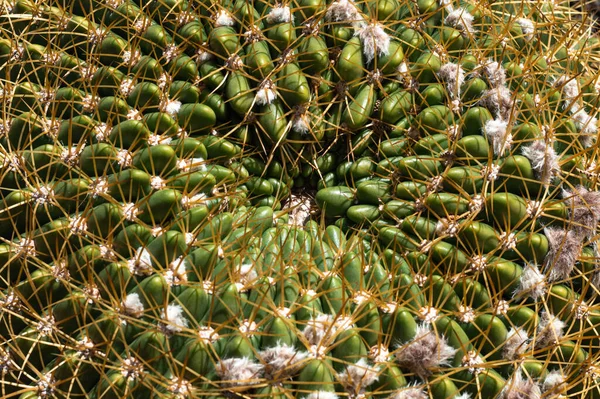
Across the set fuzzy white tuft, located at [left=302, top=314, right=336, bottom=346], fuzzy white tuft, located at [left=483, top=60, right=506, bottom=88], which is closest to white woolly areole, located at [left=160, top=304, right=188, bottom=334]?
fuzzy white tuft, located at [left=302, top=314, right=336, bottom=346]

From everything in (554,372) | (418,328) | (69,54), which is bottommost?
(554,372)

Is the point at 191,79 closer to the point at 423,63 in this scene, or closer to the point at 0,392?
the point at 423,63

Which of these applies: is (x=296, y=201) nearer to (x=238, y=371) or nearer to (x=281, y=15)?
(x=281, y=15)

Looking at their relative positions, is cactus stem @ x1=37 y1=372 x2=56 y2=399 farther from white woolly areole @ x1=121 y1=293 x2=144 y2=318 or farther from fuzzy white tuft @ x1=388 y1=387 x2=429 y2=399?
fuzzy white tuft @ x1=388 y1=387 x2=429 y2=399

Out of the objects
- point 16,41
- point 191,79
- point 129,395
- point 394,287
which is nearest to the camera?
point 129,395

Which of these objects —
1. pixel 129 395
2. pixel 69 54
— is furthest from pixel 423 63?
pixel 129 395

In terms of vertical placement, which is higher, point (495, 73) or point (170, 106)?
point (495, 73)

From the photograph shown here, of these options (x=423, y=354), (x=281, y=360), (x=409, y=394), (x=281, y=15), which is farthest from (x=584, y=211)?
(x=281, y=15)
